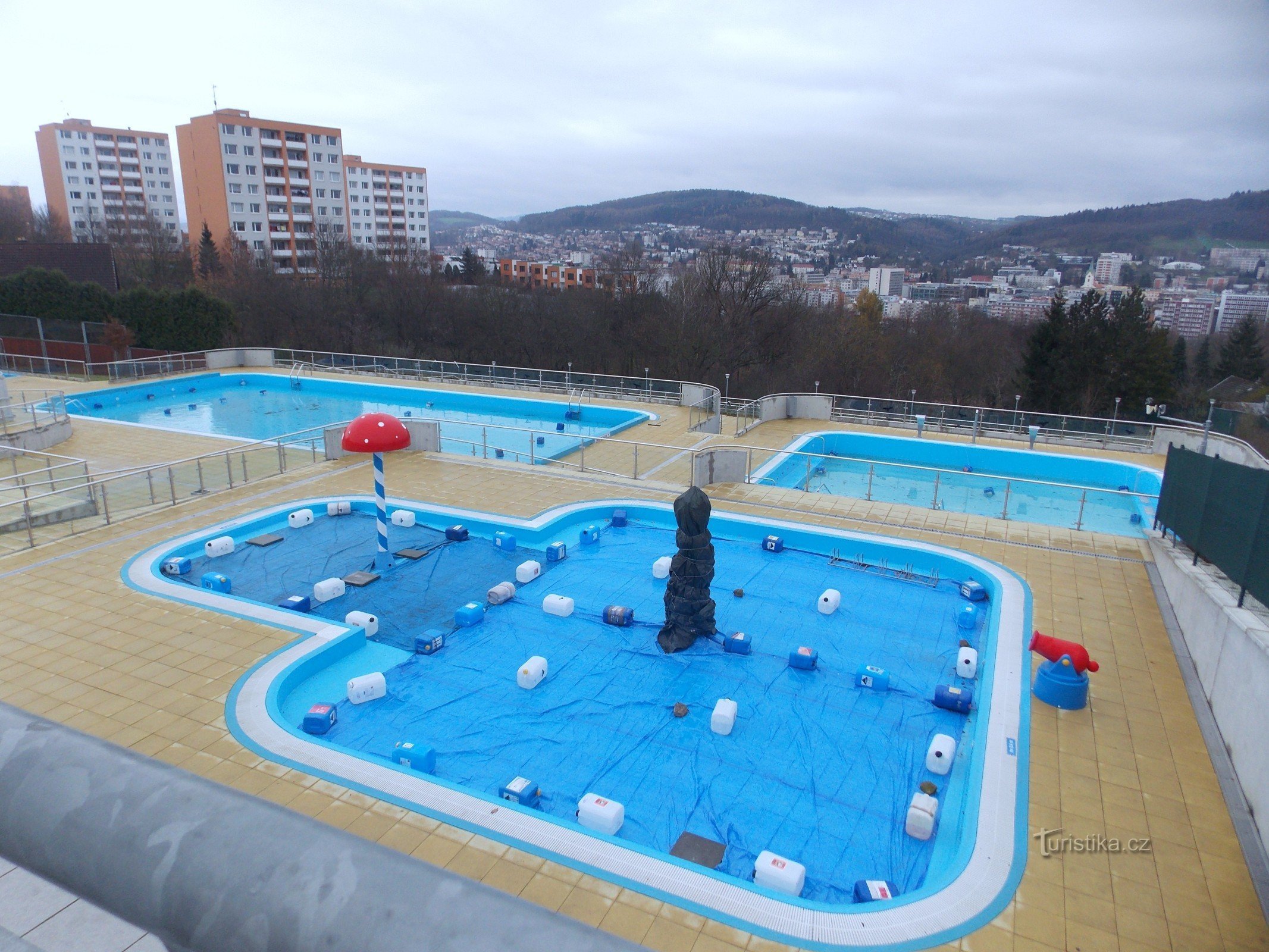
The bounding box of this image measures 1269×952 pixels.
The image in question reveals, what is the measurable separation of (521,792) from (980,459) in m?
15.8

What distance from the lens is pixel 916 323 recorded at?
5097 centimetres

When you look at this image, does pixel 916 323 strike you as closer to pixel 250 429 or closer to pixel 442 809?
pixel 250 429

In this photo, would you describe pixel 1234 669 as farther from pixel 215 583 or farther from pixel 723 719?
pixel 215 583

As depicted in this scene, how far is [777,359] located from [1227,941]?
132 feet

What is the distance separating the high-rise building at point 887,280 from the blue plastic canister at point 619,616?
98.9 meters

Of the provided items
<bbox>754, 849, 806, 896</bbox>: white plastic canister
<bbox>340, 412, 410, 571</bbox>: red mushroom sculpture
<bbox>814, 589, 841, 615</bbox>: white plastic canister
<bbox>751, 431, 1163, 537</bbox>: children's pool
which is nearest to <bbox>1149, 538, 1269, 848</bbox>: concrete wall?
<bbox>754, 849, 806, 896</bbox>: white plastic canister

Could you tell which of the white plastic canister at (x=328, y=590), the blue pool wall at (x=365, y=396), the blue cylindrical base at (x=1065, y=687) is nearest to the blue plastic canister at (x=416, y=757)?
the white plastic canister at (x=328, y=590)

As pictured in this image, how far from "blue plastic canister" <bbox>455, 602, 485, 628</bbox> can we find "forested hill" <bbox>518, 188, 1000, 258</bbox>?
109926 mm

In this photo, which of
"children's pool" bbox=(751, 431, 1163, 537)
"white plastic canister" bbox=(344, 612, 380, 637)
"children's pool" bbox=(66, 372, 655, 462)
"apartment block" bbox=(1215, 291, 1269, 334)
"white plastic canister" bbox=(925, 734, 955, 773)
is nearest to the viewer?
"white plastic canister" bbox=(925, 734, 955, 773)

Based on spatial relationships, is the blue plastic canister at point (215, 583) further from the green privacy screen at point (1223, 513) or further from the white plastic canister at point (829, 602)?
the green privacy screen at point (1223, 513)

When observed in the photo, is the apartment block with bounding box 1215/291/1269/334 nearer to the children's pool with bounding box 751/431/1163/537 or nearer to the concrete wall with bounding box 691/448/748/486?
the children's pool with bounding box 751/431/1163/537

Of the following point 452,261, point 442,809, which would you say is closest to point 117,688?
point 442,809

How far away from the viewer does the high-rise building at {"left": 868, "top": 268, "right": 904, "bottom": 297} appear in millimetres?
100000

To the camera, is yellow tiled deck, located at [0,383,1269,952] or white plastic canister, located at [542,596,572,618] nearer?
yellow tiled deck, located at [0,383,1269,952]
